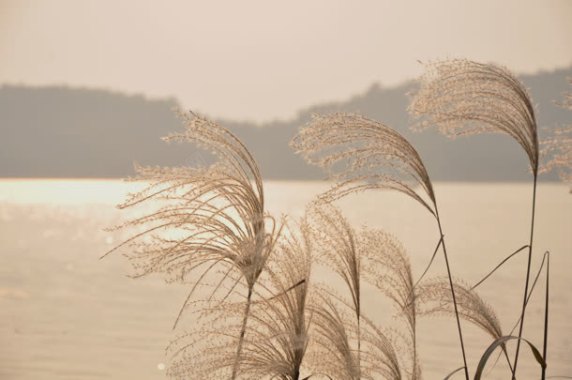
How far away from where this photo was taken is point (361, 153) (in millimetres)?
3479

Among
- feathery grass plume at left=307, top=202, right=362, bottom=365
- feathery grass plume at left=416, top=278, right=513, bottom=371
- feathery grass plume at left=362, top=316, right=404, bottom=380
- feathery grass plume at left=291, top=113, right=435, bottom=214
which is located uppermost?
feathery grass plume at left=291, top=113, right=435, bottom=214

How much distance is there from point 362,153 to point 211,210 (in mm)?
566

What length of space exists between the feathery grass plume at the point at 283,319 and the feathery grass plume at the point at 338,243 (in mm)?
157

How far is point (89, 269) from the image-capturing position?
1337 inches

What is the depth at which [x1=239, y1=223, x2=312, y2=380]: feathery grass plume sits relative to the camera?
3438mm

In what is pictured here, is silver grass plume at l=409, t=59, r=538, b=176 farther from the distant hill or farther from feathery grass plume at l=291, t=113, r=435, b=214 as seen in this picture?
the distant hill

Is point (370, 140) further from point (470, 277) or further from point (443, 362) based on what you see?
point (470, 277)

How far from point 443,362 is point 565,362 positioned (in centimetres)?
185

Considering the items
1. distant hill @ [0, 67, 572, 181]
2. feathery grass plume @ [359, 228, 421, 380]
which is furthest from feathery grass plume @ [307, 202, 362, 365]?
distant hill @ [0, 67, 572, 181]

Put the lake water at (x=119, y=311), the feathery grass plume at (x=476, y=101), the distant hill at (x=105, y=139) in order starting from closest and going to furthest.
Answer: the feathery grass plume at (x=476, y=101) → the lake water at (x=119, y=311) → the distant hill at (x=105, y=139)

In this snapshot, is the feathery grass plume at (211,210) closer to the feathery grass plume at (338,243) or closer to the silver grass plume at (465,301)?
the feathery grass plume at (338,243)

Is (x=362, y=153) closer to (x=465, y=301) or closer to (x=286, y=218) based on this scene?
(x=286, y=218)

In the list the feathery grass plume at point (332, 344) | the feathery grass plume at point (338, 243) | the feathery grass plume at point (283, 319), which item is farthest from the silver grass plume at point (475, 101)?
the feathery grass plume at point (332, 344)

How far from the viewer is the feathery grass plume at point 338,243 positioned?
3725 millimetres
